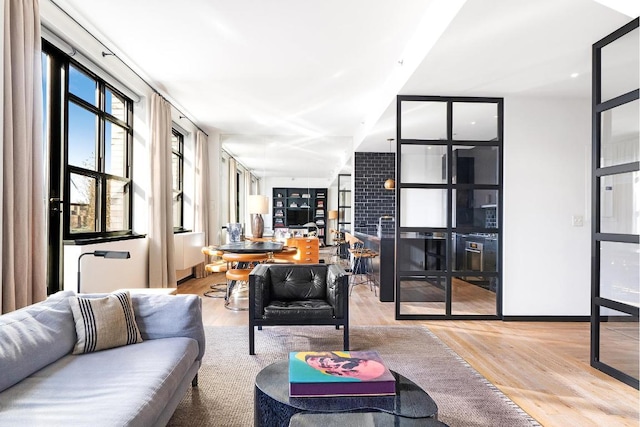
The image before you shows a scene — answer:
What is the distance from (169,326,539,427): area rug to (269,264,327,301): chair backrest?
397mm

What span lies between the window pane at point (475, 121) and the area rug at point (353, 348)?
2152mm

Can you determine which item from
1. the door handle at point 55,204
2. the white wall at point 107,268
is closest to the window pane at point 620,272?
the white wall at point 107,268

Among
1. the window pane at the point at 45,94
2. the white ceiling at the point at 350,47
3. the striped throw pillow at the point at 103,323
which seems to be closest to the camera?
the striped throw pillow at the point at 103,323

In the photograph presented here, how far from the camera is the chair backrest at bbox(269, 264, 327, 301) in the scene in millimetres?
3334

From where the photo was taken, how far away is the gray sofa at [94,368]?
134 centimetres

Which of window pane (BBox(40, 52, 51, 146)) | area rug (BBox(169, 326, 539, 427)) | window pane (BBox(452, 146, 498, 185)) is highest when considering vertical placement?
window pane (BBox(40, 52, 51, 146))

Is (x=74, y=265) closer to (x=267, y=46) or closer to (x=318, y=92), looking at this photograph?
(x=267, y=46)

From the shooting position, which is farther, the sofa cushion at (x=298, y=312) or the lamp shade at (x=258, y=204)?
the lamp shade at (x=258, y=204)

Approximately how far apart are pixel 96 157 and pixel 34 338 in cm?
295

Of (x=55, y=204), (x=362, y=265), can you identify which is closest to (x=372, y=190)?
(x=362, y=265)

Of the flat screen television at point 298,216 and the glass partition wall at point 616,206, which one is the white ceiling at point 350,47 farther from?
the flat screen television at point 298,216

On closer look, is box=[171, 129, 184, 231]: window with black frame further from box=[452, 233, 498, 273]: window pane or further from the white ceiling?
box=[452, 233, 498, 273]: window pane

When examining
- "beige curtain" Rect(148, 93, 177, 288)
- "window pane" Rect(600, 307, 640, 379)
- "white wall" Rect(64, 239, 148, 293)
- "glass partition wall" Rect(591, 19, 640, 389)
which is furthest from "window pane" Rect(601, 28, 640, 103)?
"beige curtain" Rect(148, 93, 177, 288)

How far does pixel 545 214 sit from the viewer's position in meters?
4.18
